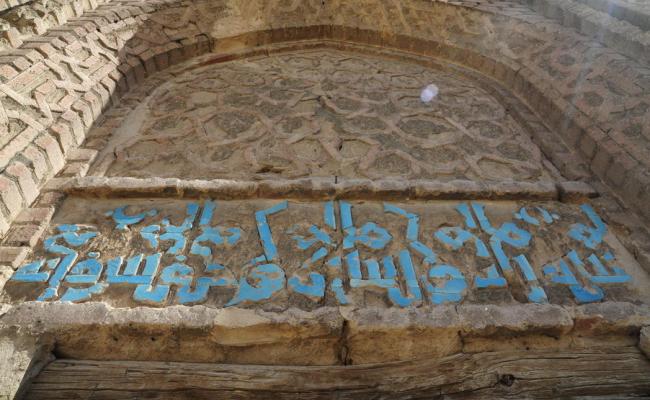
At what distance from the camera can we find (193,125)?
293 centimetres

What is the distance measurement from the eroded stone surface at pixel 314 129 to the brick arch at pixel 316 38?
243mm

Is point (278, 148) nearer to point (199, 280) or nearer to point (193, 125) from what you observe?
point (193, 125)

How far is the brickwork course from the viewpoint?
2.24 m

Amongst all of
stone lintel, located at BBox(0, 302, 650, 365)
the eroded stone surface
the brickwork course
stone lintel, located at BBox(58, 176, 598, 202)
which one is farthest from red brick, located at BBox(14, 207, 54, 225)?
stone lintel, located at BBox(0, 302, 650, 365)

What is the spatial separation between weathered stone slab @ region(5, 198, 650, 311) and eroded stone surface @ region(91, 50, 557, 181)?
39 centimetres

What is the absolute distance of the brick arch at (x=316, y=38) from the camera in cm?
232

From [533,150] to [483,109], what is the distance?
645 mm

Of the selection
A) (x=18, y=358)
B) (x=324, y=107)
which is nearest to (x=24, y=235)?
(x=18, y=358)

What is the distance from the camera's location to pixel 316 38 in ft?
14.5

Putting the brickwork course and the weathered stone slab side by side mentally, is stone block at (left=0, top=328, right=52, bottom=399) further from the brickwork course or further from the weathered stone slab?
the weathered stone slab

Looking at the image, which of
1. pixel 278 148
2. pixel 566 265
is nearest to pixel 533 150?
pixel 566 265

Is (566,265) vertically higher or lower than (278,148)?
lower

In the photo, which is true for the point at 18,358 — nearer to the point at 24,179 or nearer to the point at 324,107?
the point at 24,179

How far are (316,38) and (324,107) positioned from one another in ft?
5.03
